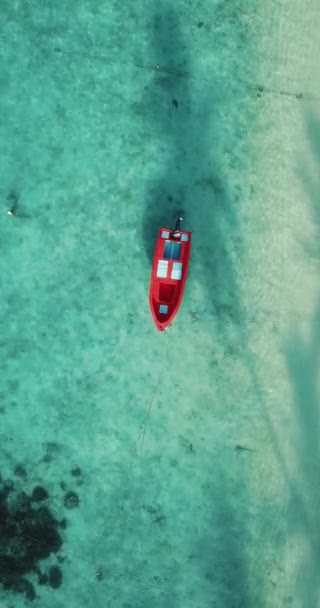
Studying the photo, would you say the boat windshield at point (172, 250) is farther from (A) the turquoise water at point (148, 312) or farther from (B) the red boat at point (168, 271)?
(A) the turquoise water at point (148, 312)

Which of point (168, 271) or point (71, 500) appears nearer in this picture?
point (168, 271)

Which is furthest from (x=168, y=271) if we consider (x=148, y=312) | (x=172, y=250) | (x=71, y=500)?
(x=71, y=500)

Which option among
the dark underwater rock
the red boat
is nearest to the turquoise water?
the dark underwater rock

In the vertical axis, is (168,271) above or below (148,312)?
above

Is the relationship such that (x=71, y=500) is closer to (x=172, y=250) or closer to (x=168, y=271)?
(x=168, y=271)

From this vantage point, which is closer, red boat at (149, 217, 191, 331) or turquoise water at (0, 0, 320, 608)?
red boat at (149, 217, 191, 331)

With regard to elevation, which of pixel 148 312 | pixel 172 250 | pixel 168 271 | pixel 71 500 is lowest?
pixel 71 500

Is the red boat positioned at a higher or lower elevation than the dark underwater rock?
higher

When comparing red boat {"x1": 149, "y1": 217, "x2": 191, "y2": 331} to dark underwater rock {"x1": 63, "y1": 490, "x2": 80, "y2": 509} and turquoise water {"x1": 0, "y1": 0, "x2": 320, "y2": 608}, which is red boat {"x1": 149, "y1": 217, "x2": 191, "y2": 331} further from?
dark underwater rock {"x1": 63, "y1": 490, "x2": 80, "y2": 509}
